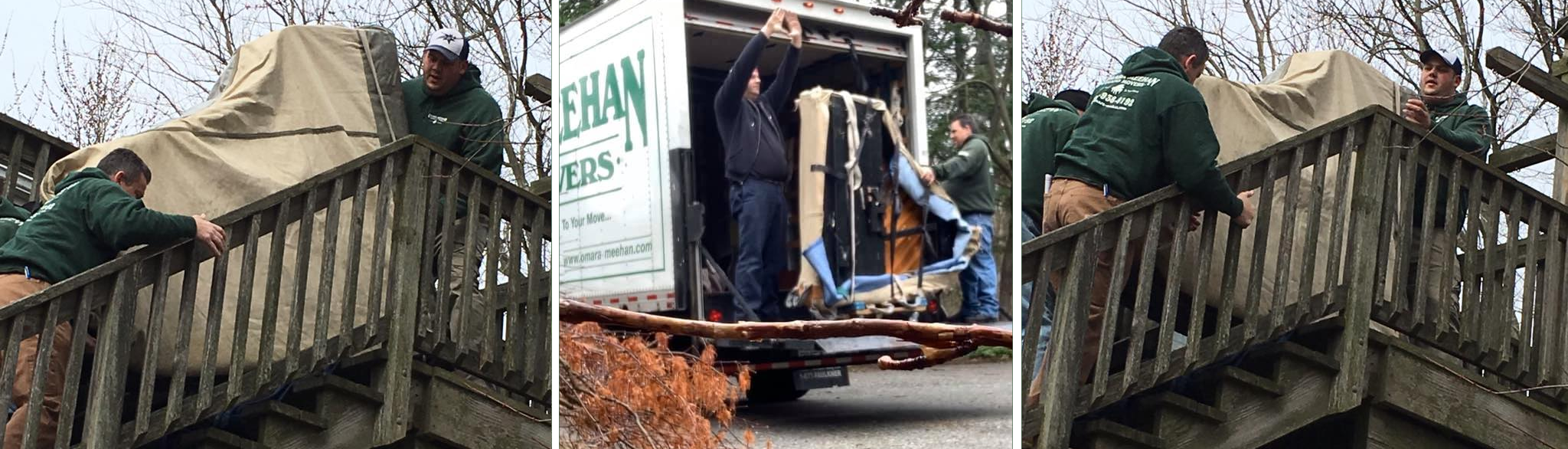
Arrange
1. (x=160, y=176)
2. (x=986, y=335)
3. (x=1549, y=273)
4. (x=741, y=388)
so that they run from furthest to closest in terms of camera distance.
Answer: (x=1549, y=273) < (x=160, y=176) < (x=741, y=388) < (x=986, y=335)

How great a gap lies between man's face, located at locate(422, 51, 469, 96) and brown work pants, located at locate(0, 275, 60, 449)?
1.42m

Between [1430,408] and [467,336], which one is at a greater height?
[467,336]

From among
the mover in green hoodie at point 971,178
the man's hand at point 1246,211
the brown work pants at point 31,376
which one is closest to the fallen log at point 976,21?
the mover in green hoodie at point 971,178

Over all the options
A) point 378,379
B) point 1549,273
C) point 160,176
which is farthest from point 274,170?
point 1549,273

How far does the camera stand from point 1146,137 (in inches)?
177

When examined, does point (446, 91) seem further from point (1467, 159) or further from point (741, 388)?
point (1467, 159)

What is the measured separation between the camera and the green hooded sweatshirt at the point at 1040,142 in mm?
4246

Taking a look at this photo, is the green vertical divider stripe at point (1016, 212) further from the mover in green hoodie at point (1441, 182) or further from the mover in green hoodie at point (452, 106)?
the mover in green hoodie at point (1441, 182)

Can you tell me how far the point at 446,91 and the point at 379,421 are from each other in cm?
118

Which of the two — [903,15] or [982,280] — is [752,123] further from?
[982,280]

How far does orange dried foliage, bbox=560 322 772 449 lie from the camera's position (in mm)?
3826

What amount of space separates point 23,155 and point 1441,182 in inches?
221

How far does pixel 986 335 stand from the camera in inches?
111

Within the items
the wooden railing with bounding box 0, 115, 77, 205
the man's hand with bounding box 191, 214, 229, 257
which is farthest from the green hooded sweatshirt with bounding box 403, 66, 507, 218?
the wooden railing with bounding box 0, 115, 77, 205
